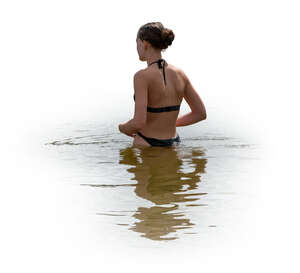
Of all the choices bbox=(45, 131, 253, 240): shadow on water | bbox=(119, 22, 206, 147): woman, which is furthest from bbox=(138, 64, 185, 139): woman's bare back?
bbox=(45, 131, 253, 240): shadow on water

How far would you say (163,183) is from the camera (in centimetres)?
786

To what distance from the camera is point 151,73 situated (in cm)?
899

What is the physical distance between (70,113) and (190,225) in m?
6.97

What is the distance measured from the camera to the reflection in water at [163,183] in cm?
653

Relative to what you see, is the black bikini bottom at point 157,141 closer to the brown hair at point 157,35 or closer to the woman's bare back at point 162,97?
the woman's bare back at point 162,97

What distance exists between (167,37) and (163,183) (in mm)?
2098

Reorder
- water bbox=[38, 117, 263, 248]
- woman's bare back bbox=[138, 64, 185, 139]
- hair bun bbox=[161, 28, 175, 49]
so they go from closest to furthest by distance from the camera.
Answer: water bbox=[38, 117, 263, 248] → hair bun bbox=[161, 28, 175, 49] → woman's bare back bbox=[138, 64, 185, 139]

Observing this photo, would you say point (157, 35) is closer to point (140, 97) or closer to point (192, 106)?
point (140, 97)

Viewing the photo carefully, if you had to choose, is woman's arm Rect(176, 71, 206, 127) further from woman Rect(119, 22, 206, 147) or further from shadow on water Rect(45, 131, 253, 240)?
shadow on water Rect(45, 131, 253, 240)

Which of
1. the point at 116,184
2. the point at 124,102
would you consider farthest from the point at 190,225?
the point at 124,102

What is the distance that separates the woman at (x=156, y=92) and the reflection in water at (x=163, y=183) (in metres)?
0.24

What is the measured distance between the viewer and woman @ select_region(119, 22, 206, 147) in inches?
352

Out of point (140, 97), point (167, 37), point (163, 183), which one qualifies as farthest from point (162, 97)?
point (163, 183)

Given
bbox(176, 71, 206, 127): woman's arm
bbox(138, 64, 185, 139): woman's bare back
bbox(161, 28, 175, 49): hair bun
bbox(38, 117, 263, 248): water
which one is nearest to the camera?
bbox(38, 117, 263, 248): water
